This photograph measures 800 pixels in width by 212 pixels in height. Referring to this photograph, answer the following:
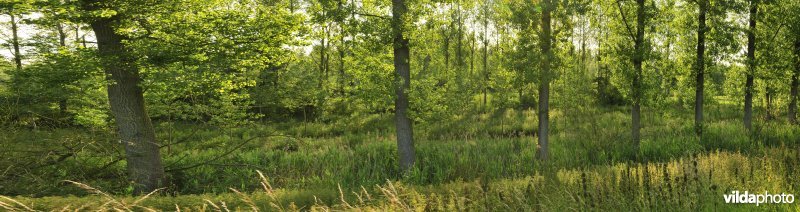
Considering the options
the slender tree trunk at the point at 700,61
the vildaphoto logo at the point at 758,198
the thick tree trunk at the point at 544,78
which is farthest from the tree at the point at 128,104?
the slender tree trunk at the point at 700,61

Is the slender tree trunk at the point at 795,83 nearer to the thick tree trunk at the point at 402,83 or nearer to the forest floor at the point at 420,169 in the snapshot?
the forest floor at the point at 420,169

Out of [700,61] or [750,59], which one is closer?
[700,61]

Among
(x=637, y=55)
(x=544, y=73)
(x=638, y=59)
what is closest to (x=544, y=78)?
(x=544, y=73)

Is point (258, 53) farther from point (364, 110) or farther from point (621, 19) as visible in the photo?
point (364, 110)

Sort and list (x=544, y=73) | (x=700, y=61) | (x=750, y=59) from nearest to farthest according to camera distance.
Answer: (x=544, y=73) → (x=700, y=61) → (x=750, y=59)

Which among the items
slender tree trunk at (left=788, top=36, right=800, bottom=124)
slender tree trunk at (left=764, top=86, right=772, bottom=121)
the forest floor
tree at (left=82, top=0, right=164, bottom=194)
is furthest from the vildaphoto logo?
slender tree trunk at (left=788, top=36, right=800, bottom=124)

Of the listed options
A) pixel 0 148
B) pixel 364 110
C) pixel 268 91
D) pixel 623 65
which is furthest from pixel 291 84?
pixel 623 65

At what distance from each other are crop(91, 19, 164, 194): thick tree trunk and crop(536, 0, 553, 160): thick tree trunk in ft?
30.3

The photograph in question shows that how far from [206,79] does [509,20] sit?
7349 mm

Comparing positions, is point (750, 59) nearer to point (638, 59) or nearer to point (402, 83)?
point (638, 59)

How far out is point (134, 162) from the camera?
9555mm

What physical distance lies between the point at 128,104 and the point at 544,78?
31.5 feet

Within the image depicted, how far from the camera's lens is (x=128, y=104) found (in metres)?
9.17

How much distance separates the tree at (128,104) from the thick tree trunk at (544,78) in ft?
30.0
